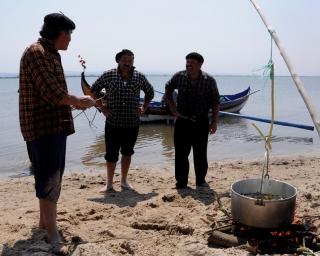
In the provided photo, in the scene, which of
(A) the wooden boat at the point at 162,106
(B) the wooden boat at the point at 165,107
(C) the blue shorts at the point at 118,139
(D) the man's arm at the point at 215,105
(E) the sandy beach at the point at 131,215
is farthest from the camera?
(B) the wooden boat at the point at 165,107

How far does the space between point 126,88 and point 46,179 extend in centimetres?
223

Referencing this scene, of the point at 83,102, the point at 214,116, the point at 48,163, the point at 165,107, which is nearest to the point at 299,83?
the point at 83,102

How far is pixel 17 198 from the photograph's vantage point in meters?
5.73

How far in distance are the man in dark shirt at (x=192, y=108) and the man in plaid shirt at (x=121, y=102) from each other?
505mm

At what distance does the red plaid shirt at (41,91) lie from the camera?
10.8 feet

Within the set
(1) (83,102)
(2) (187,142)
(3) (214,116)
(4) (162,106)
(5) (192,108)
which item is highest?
(1) (83,102)

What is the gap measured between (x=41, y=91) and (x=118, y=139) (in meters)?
2.40

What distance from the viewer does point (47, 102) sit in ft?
11.1

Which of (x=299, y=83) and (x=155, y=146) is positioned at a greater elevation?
(x=299, y=83)

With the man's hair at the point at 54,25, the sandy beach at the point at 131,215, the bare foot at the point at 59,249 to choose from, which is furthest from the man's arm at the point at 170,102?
the bare foot at the point at 59,249

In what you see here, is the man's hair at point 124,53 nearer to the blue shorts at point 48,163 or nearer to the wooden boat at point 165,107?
the blue shorts at point 48,163

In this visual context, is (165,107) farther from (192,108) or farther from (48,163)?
(48,163)

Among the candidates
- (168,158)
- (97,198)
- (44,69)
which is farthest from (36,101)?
(168,158)

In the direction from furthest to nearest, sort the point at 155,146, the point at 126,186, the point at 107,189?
the point at 155,146, the point at 126,186, the point at 107,189
